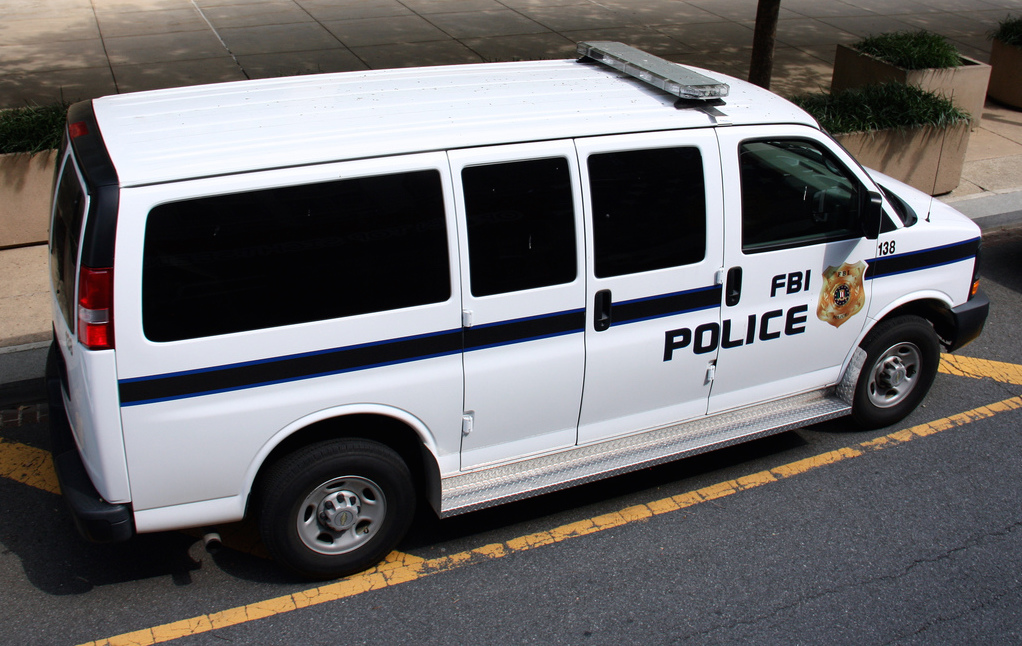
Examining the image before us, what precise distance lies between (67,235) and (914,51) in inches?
354

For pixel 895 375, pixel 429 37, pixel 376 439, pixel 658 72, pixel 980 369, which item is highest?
pixel 658 72

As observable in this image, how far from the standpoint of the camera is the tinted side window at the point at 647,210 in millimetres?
4184

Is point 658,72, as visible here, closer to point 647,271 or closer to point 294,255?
point 647,271

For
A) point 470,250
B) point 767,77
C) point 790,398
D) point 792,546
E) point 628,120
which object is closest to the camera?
point 470,250

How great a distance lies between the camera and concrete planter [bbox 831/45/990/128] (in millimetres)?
9664

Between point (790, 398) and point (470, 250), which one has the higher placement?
point (470, 250)

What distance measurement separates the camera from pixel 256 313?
3.66 m

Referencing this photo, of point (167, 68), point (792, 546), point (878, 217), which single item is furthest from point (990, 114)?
point (167, 68)

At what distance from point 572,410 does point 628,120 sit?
1388mm

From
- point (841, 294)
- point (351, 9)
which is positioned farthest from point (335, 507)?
point (351, 9)

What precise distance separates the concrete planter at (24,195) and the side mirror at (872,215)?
19.7ft

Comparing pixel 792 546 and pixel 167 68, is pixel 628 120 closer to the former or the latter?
pixel 792 546

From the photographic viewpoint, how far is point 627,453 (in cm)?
464

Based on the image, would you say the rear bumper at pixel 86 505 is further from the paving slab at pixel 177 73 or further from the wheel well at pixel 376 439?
the paving slab at pixel 177 73
